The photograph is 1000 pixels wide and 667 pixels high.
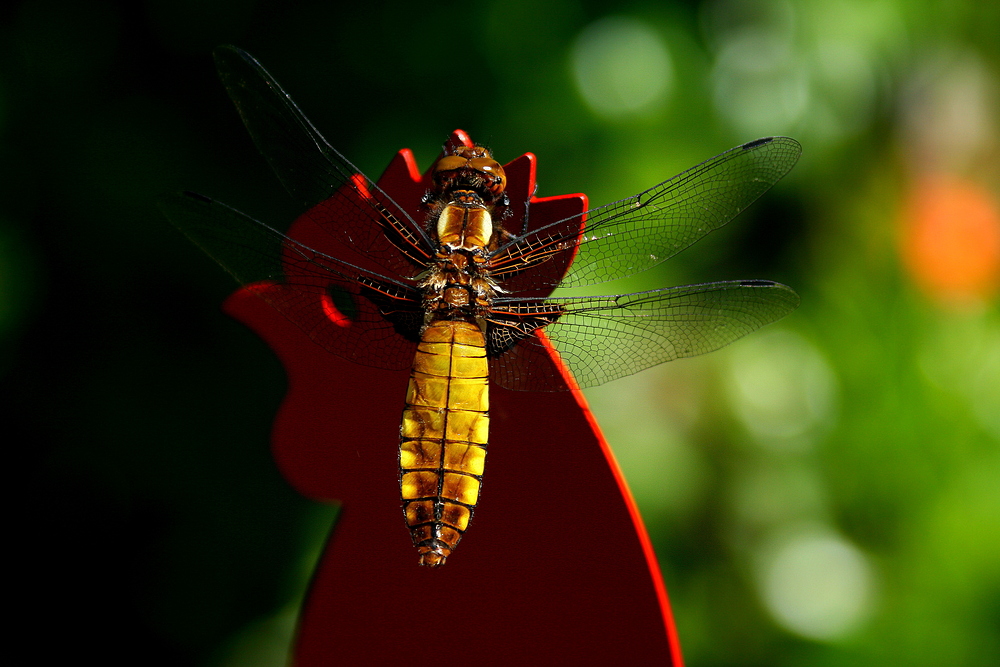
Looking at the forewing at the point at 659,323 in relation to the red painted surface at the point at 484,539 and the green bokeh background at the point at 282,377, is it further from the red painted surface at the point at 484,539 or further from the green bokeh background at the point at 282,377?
the green bokeh background at the point at 282,377

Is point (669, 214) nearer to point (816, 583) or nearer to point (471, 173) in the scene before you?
point (471, 173)

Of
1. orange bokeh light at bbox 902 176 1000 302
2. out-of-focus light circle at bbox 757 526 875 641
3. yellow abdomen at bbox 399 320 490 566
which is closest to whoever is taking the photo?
yellow abdomen at bbox 399 320 490 566

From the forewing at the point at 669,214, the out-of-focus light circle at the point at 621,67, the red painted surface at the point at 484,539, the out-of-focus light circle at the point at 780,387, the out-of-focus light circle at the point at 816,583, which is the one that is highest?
the out-of-focus light circle at the point at 621,67

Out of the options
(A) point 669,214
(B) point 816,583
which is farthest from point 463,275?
(B) point 816,583

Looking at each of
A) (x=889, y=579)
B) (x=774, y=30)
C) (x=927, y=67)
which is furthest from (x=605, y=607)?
(x=927, y=67)

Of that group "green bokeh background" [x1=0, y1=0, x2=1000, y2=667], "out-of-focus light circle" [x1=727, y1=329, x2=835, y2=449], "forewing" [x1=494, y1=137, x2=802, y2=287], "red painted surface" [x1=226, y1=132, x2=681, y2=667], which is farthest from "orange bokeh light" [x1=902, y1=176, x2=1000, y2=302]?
"red painted surface" [x1=226, y1=132, x2=681, y2=667]

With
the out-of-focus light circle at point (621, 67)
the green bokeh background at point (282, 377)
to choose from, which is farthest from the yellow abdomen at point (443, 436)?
the out-of-focus light circle at point (621, 67)

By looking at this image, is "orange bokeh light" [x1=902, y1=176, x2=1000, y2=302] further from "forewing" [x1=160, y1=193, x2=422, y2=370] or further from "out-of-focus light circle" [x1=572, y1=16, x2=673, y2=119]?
"forewing" [x1=160, y1=193, x2=422, y2=370]
